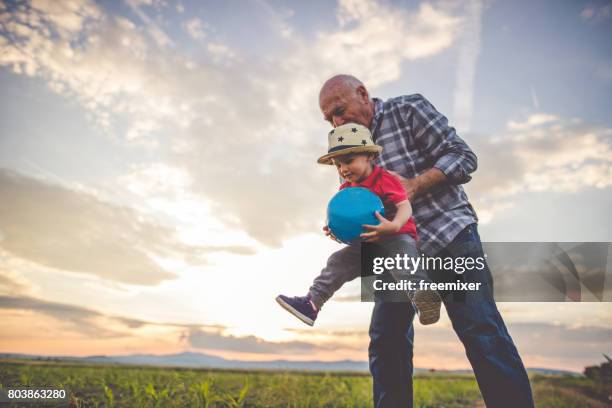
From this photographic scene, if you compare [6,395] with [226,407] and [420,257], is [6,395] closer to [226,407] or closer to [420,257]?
[226,407]

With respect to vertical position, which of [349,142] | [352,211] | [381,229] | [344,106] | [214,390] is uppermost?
[344,106]

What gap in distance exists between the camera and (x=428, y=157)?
3146 millimetres

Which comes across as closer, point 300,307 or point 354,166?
point 354,166

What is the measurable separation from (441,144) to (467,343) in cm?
140

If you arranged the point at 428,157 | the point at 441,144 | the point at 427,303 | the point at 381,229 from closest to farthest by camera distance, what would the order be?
the point at 381,229 → the point at 427,303 → the point at 441,144 → the point at 428,157

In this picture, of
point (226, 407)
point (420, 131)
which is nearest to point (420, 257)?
point (420, 131)

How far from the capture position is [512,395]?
2475 millimetres

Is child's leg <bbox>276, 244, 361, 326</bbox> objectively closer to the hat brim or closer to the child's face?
the child's face

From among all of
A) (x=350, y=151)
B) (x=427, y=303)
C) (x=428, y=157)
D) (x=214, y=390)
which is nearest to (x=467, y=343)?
(x=427, y=303)

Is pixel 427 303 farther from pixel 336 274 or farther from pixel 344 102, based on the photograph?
pixel 344 102

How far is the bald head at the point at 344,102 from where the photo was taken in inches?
126

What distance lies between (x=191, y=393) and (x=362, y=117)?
14.6ft

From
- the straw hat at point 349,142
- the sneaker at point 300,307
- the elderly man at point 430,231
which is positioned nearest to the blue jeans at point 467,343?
the elderly man at point 430,231

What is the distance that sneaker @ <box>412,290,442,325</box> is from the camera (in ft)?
9.19
